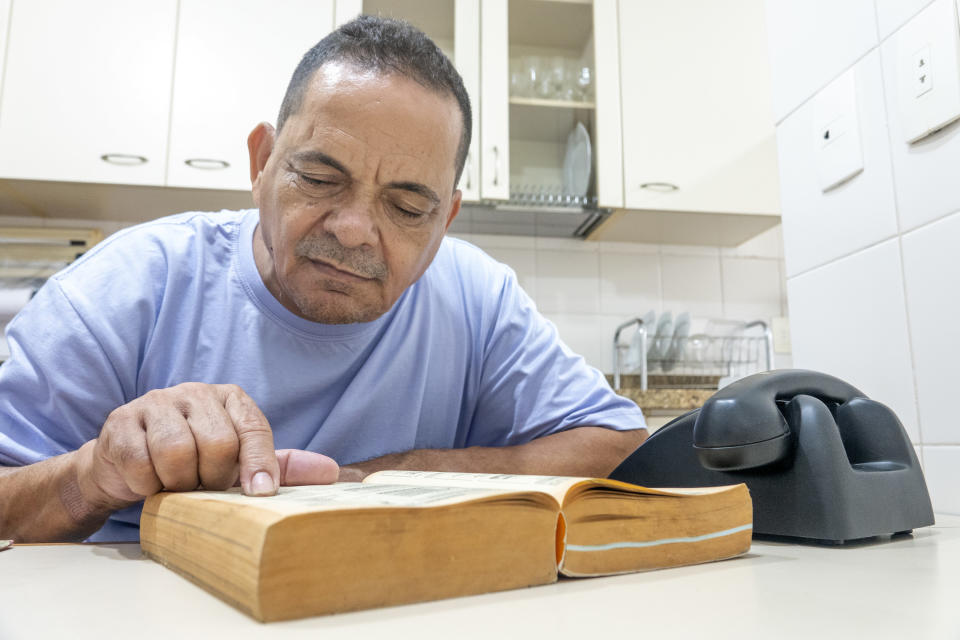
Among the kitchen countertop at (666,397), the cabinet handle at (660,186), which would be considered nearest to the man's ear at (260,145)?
the kitchen countertop at (666,397)

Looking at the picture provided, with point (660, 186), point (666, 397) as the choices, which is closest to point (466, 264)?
point (666, 397)

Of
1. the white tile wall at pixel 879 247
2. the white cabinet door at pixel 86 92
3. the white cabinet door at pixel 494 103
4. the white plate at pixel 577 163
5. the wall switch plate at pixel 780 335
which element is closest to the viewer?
the white tile wall at pixel 879 247

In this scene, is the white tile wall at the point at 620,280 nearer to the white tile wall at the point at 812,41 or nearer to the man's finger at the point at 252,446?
the white tile wall at the point at 812,41

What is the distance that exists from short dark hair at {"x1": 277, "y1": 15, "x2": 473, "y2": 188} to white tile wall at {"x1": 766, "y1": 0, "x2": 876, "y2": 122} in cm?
55

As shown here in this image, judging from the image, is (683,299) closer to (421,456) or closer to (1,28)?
(421,456)

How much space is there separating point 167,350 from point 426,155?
0.39 m

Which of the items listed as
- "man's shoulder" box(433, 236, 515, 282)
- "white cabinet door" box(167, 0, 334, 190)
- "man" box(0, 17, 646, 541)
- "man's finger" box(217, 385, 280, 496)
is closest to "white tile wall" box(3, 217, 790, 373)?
"white cabinet door" box(167, 0, 334, 190)

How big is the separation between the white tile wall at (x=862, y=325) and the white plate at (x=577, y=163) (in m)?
1.15

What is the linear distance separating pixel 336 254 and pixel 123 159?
1477 mm

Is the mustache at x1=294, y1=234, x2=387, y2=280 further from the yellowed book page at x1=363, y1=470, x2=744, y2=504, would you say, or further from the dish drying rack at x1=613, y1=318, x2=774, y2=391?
the dish drying rack at x1=613, y1=318, x2=774, y2=391

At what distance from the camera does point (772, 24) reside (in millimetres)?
1178

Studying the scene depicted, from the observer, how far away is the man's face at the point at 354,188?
2.49 ft

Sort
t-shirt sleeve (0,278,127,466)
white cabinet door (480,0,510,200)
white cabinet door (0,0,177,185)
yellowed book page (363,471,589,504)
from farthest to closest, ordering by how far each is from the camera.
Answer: white cabinet door (480,0,510,200) < white cabinet door (0,0,177,185) < t-shirt sleeve (0,278,127,466) < yellowed book page (363,471,589,504)

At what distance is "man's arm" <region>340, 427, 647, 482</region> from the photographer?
87 cm
